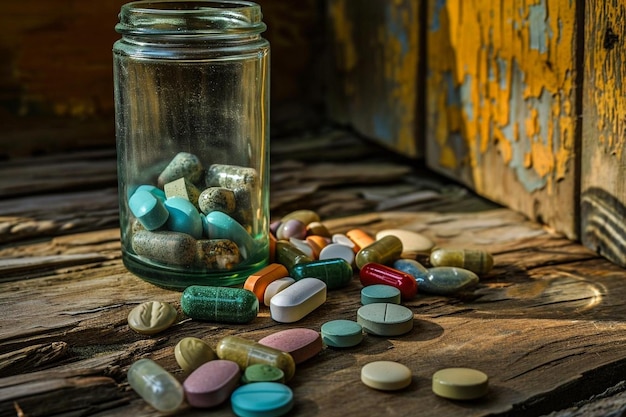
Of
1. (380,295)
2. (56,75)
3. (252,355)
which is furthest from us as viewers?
(56,75)

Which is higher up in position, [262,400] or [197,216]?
[197,216]

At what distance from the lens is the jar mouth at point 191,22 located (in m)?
1.50

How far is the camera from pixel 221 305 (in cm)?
143

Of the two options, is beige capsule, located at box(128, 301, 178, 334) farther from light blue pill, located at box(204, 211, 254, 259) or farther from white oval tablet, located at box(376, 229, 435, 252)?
white oval tablet, located at box(376, 229, 435, 252)

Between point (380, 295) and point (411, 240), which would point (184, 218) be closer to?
point (380, 295)

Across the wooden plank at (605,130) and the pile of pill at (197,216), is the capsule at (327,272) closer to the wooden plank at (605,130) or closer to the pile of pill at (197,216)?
the pile of pill at (197,216)

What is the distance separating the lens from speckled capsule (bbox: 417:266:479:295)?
5.11 ft

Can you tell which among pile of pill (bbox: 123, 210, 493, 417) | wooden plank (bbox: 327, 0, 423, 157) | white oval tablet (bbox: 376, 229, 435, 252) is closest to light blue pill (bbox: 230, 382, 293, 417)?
pile of pill (bbox: 123, 210, 493, 417)

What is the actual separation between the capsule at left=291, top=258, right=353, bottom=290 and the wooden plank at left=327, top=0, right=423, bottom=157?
80 centimetres

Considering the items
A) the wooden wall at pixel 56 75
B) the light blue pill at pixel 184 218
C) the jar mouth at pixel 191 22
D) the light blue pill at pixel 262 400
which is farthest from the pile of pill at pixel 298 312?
the wooden wall at pixel 56 75

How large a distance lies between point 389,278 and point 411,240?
0.77 feet

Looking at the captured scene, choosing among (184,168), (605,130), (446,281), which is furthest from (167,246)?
(605,130)

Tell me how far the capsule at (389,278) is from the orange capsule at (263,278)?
0.14 m

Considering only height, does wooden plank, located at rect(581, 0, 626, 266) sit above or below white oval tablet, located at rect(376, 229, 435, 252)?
above
